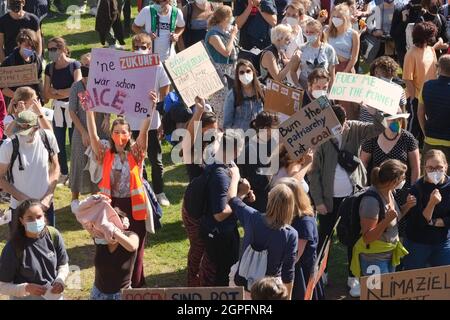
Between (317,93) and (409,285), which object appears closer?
(409,285)

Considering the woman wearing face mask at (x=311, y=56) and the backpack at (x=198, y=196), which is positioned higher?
the woman wearing face mask at (x=311, y=56)

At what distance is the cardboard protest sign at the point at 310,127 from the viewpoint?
28.7ft

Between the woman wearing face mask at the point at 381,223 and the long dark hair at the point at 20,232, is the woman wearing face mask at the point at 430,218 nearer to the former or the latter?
the woman wearing face mask at the point at 381,223

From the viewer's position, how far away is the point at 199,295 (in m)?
6.55

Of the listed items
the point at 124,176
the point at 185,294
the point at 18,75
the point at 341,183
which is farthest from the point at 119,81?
the point at 185,294

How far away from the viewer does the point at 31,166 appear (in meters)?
8.95

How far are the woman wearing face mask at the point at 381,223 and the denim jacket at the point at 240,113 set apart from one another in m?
2.16

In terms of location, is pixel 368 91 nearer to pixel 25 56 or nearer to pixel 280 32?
pixel 280 32

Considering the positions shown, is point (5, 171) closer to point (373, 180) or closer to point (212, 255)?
point (212, 255)

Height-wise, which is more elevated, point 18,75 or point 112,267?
point 18,75

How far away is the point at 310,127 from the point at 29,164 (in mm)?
2541

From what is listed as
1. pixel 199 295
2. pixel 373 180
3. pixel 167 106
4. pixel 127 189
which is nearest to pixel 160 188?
pixel 167 106

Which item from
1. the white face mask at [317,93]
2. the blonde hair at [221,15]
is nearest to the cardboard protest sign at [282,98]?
the white face mask at [317,93]

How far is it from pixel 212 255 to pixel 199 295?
1.99m
